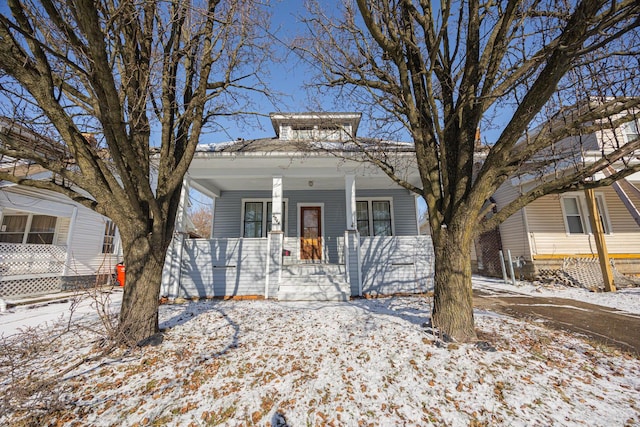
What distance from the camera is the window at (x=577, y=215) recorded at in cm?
927

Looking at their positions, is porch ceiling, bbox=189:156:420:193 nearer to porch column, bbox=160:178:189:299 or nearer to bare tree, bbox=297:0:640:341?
porch column, bbox=160:178:189:299

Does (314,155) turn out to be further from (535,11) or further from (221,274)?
(535,11)

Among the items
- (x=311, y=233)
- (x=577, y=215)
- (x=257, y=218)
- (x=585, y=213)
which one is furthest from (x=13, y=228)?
(x=585, y=213)

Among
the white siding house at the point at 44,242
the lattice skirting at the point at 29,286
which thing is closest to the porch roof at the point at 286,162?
the white siding house at the point at 44,242

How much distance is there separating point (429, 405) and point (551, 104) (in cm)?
462

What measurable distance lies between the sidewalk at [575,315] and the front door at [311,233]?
5107 mm

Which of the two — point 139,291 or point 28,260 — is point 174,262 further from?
point 28,260

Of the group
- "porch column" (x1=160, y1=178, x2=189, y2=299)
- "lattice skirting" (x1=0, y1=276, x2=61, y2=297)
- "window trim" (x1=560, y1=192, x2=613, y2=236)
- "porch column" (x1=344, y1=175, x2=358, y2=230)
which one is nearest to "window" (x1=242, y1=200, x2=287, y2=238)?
"porch column" (x1=160, y1=178, x2=189, y2=299)

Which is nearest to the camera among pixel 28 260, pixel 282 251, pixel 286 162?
pixel 282 251

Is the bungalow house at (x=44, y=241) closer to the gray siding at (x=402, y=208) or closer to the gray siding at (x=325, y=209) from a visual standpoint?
the gray siding at (x=325, y=209)

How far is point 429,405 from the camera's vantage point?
2.09 metres

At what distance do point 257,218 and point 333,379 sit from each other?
7.72m

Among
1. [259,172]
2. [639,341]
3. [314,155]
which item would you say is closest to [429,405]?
[639,341]

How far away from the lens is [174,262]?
6.71 meters
